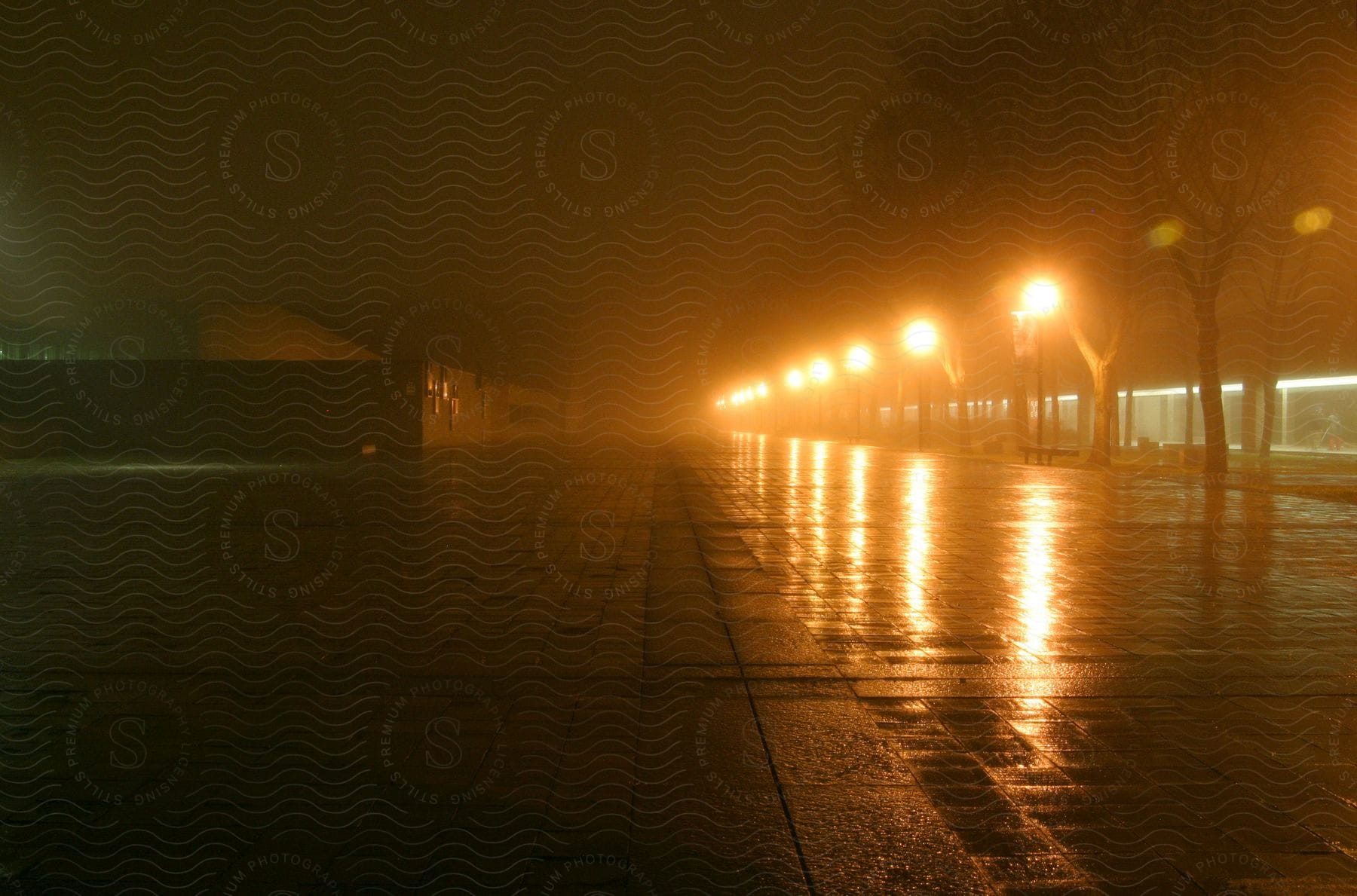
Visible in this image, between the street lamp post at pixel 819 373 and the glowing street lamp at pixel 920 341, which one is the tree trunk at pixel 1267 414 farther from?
the street lamp post at pixel 819 373

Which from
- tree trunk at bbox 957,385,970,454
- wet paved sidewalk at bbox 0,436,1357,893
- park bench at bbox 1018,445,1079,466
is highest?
tree trunk at bbox 957,385,970,454

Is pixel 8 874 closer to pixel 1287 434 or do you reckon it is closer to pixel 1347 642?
pixel 1347 642

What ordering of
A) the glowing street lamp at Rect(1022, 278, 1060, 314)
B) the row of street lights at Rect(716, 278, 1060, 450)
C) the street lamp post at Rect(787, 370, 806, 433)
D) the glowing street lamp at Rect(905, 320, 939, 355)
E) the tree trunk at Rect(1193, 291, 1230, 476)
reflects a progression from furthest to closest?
the street lamp post at Rect(787, 370, 806, 433) < the glowing street lamp at Rect(905, 320, 939, 355) < the row of street lights at Rect(716, 278, 1060, 450) < the glowing street lamp at Rect(1022, 278, 1060, 314) < the tree trunk at Rect(1193, 291, 1230, 476)

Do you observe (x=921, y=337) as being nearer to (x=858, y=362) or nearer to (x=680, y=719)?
(x=858, y=362)

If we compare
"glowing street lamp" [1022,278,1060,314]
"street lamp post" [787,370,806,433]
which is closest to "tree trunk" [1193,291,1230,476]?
"glowing street lamp" [1022,278,1060,314]

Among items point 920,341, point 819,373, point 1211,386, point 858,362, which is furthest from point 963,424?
point 819,373

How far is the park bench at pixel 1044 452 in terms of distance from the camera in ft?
96.6

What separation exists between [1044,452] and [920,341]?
36.5 ft

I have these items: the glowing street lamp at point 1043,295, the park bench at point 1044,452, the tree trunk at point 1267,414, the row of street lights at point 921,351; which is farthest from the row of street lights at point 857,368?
the tree trunk at point 1267,414

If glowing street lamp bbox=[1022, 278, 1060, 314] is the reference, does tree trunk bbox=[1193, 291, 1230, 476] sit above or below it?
below

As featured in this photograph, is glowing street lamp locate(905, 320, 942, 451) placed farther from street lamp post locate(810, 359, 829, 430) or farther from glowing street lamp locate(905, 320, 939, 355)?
street lamp post locate(810, 359, 829, 430)

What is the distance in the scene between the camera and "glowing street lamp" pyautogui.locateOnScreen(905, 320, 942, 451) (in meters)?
39.1

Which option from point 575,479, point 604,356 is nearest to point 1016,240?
point 575,479

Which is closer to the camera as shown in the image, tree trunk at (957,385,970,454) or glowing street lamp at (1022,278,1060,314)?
glowing street lamp at (1022,278,1060,314)
